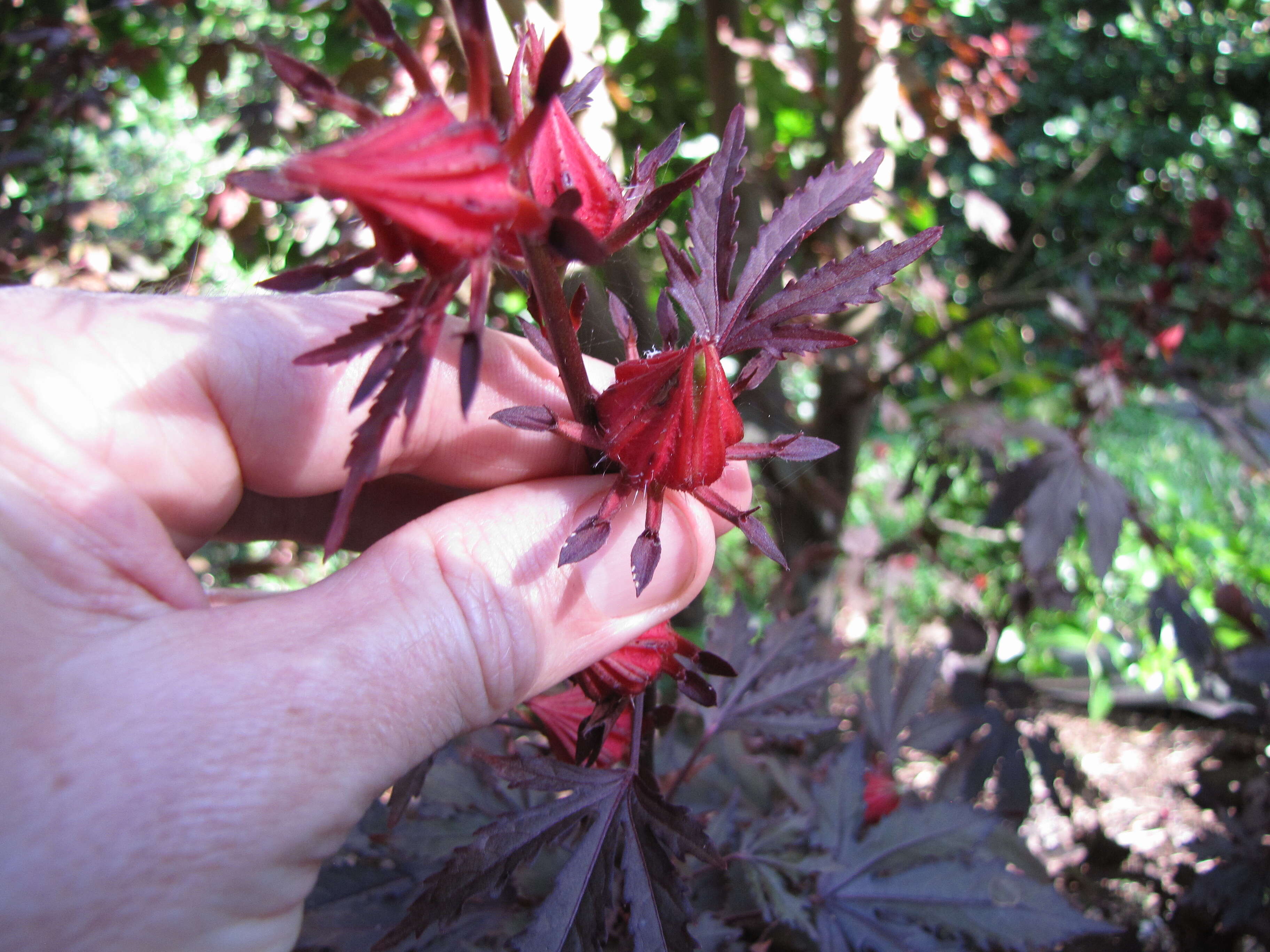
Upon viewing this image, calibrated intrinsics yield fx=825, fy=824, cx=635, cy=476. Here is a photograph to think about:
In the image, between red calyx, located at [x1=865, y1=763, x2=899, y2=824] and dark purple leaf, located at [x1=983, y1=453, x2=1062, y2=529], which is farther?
dark purple leaf, located at [x1=983, y1=453, x2=1062, y2=529]

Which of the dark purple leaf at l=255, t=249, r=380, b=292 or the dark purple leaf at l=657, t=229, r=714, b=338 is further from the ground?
the dark purple leaf at l=255, t=249, r=380, b=292

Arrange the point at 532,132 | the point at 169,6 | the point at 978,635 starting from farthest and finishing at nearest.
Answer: the point at 169,6
the point at 978,635
the point at 532,132

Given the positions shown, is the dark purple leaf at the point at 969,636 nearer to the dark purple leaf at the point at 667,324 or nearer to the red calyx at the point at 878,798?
the red calyx at the point at 878,798

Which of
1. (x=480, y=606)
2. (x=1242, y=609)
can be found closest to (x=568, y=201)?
(x=480, y=606)

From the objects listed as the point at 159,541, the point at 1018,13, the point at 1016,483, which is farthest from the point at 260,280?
the point at 1018,13

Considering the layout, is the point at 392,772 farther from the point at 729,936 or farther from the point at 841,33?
the point at 841,33

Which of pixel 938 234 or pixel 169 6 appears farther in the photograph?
pixel 169 6

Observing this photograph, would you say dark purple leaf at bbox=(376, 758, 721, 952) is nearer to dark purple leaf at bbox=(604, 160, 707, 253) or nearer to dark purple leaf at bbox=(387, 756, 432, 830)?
dark purple leaf at bbox=(387, 756, 432, 830)

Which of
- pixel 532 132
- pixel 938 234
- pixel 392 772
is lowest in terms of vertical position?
pixel 392 772

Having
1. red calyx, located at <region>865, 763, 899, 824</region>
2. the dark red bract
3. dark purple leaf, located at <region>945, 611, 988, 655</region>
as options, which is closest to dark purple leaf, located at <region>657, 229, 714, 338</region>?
the dark red bract
